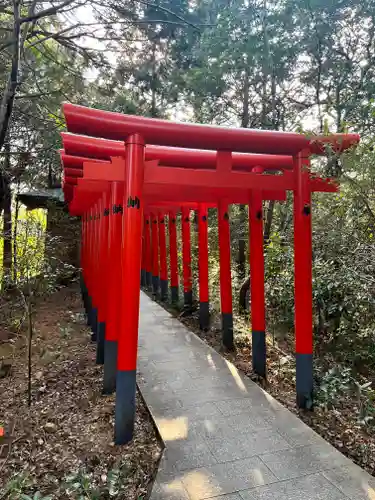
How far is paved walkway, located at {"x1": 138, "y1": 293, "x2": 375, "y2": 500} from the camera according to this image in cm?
313

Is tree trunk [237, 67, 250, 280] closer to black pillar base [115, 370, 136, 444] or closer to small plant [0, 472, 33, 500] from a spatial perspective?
black pillar base [115, 370, 136, 444]

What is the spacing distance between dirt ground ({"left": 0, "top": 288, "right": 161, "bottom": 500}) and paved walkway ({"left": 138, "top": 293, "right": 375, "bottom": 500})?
10.4 inches

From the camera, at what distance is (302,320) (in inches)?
185

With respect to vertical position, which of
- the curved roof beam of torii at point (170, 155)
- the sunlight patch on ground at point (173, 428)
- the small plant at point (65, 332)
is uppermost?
the curved roof beam of torii at point (170, 155)

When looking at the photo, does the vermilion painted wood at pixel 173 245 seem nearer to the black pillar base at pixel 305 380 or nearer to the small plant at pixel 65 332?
the small plant at pixel 65 332

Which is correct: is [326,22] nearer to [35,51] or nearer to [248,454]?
[35,51]

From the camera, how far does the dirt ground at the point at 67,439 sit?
3.22 metres

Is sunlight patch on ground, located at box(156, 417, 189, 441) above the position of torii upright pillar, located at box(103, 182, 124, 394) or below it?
below

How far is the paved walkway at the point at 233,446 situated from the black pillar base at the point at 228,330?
1.03 metres

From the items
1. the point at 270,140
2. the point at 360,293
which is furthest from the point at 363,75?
the point at 360,293

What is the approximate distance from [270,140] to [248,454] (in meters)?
3.47

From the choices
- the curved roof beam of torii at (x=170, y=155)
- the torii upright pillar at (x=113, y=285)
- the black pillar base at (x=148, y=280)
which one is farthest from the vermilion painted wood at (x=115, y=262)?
the black pillar base at (x=148, y=280)

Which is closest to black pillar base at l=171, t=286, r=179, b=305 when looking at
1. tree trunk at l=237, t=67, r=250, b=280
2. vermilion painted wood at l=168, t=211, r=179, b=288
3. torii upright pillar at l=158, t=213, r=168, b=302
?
vermilion painted wood at l=168, t=211, r=179, b=288

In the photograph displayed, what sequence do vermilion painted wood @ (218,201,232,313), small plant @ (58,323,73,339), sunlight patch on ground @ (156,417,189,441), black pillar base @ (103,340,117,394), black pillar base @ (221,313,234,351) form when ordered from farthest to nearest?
black pillar base @ (221,313,234,351) → vermilion painted wood @ (218,201,232,313) → small plant @ (58,323,73,339) → black pillar base @ (103,340,117,394) → sunlight patch on ground @ (156,417,189,441)
